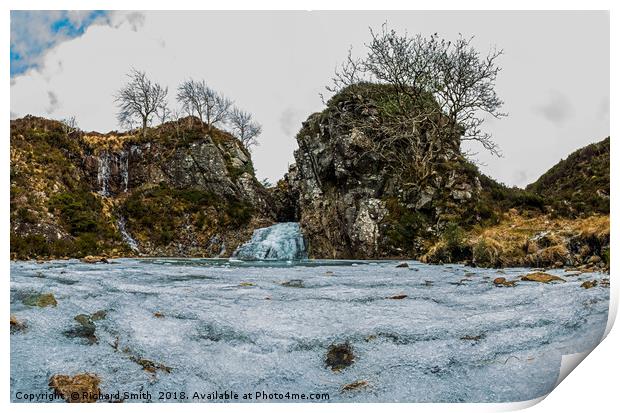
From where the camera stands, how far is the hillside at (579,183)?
416 cm

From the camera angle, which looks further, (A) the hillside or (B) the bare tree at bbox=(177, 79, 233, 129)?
(B) the bare tree at bbox=(177, 79, 233, 129)

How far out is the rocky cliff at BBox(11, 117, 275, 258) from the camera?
15.6 ft

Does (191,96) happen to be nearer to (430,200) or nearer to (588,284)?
(430,200)

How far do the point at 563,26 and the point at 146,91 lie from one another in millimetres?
5561

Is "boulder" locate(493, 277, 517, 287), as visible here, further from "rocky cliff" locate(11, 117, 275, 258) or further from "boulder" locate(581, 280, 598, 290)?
"rocky cliff" locate(11, 117, 275, 258)

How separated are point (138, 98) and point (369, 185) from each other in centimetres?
479

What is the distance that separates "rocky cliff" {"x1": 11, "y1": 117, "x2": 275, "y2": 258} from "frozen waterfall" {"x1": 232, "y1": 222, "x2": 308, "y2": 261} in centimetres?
43

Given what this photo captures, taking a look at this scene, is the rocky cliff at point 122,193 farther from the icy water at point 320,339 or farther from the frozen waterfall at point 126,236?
the icy water at point 320,339

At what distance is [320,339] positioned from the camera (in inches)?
143

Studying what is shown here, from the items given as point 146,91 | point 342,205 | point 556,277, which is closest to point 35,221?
point 146,91

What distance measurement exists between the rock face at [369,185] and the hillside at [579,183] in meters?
1.02

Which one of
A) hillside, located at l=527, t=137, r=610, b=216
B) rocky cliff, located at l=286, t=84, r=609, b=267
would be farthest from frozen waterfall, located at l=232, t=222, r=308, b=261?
hillside, located at l=527, t=137, r=610, b=216

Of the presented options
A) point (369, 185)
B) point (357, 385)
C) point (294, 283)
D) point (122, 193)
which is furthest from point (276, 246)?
point (357, 385)

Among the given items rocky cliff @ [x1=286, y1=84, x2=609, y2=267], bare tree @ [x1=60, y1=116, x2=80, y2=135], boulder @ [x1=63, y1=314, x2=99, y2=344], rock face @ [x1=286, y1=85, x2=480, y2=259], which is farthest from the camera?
rock face @ [x1=286, y1=85, x2=480, y2=259]
